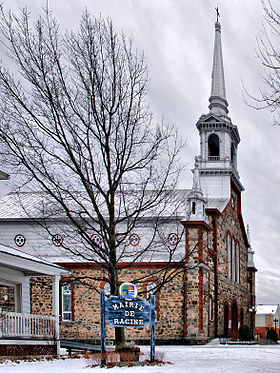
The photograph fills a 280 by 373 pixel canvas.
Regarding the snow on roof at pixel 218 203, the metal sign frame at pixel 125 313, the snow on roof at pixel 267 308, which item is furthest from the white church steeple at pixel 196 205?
the snow on roof at pixel 267 308

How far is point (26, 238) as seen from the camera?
37250 mm

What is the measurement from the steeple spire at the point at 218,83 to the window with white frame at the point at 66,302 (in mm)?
17410

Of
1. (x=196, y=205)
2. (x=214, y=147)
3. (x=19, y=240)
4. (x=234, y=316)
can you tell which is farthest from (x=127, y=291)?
(x=214, y=147)

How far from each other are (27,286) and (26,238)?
1325 cm

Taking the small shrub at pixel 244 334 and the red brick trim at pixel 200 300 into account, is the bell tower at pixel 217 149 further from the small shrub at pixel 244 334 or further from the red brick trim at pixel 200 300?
the small shrub at pixel 244 334

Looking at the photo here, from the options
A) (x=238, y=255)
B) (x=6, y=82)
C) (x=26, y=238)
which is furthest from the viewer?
(x=238, y=255)

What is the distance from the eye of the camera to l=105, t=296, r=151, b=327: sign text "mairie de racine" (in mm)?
17000

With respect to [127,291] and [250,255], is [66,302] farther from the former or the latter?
[250,255]

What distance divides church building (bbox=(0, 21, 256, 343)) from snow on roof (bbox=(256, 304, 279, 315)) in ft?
177

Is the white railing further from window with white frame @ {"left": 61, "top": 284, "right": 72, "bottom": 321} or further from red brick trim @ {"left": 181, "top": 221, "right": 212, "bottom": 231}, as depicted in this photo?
red brick trim @ {"left": 181, "top": 221, "right": 212, "bottom": 231}

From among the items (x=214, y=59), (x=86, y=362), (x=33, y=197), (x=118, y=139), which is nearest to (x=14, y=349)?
(x=86, y=362)

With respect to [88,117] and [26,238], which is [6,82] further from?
[26,238]

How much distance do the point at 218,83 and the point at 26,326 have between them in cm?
2888

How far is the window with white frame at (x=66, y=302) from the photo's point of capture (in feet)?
116
